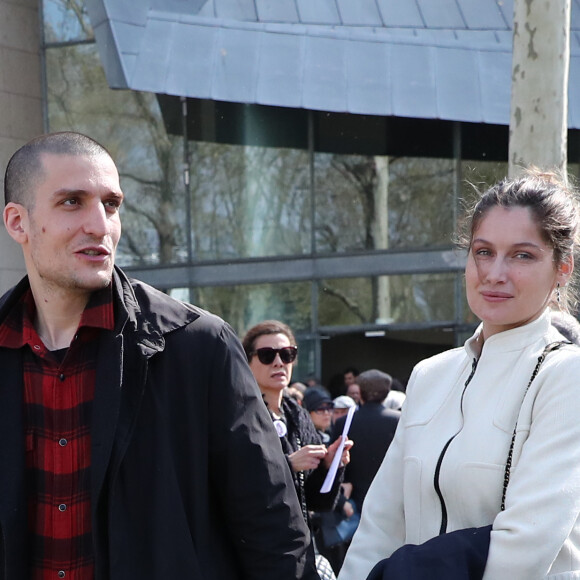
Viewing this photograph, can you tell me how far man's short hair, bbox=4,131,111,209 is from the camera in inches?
96.9

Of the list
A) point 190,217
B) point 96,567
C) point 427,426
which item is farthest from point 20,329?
point 190,217

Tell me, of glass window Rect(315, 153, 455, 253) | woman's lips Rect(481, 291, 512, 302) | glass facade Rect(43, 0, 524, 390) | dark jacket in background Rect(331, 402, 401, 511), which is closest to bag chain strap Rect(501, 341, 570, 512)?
woman's lips Rect(481, 291, 512, 302)

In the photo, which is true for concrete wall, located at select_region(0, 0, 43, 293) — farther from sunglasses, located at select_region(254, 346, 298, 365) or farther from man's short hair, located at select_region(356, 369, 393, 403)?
sunglasses, located at select_region(254, 346, 298, 365)

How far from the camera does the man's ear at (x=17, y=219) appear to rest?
250 centimetres

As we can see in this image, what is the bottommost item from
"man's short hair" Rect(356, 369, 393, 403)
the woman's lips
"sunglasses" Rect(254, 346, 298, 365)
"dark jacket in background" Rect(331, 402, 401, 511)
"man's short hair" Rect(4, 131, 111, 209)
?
"dark jacket in background" Rect(331, 402, 401, 511)

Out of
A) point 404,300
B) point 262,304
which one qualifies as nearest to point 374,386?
point 404,300

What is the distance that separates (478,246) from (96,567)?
1332mm

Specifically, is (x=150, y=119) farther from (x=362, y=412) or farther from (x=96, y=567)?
(x=96, y=567)

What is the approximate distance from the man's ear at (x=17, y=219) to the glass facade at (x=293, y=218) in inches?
492

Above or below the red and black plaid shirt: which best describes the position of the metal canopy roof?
above

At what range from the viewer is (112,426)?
2.29m

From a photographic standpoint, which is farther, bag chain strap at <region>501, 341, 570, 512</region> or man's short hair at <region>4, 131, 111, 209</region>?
man's short hair at <region>4, 131, 111, 209</region>

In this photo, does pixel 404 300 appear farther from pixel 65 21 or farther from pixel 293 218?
pixel 65 21

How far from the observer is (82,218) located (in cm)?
242
